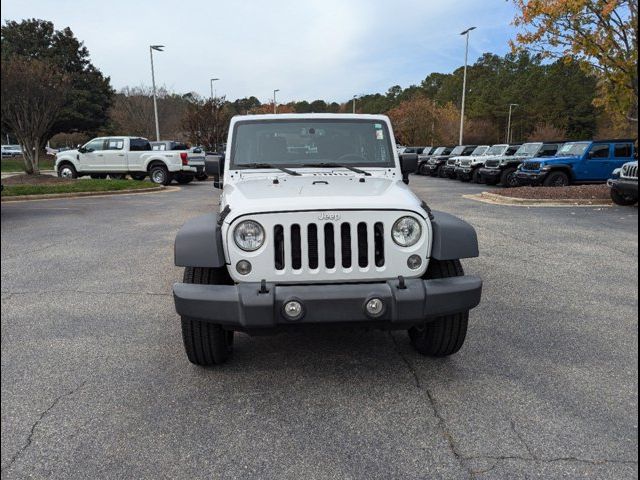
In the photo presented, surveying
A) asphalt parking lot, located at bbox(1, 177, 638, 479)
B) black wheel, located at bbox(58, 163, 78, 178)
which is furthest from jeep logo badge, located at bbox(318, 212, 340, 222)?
black wheel, located at bbox(58, 163, 78, 178)

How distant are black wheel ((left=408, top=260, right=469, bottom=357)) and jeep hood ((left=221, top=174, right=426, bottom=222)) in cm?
43

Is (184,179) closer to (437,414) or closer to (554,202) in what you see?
(554,202)

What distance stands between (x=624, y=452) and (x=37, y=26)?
9.38 feet

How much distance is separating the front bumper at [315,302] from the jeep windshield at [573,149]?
15.1 m

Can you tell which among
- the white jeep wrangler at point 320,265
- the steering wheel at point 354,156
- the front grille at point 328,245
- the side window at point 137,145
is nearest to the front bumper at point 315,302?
the white jeep wrangler at point 320,265

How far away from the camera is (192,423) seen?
104 inches

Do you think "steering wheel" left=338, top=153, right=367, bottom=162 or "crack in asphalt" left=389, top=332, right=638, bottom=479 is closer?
"crack in asphalt" left=389, top=332, right=638, bottom=479

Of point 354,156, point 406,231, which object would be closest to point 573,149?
point 354,156

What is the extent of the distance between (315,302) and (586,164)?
50.8 feet

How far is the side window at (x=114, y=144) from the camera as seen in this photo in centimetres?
1903

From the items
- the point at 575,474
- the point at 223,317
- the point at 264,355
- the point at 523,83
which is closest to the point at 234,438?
the point at 223,317

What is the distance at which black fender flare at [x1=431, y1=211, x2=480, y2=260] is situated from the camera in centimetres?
284

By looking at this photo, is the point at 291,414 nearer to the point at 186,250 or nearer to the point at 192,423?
the point at 192,423

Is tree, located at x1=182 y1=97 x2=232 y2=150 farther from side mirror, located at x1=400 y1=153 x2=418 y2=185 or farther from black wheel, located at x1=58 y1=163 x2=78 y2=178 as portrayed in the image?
side mirror, located at x1=400 y1=153 x2=418 y2=185
